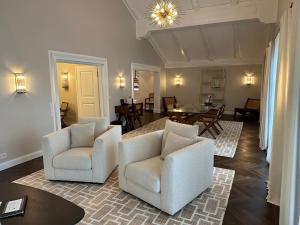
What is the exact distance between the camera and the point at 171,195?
2379 mm

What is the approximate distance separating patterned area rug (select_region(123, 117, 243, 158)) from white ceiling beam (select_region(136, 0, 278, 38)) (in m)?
3.21

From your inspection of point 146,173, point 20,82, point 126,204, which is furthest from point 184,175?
point 20,82

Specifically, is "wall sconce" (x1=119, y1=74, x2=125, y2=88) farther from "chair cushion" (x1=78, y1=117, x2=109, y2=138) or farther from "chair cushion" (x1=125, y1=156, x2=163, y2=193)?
"chair cushion" (x1=125, y1=156, x2=163, y2=193)

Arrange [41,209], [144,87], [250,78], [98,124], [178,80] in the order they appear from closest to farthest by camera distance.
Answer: [41,209], [98,124], [250,78], [178,80], [144,87]

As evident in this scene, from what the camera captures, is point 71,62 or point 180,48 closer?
point 71,62

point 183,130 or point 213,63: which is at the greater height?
point 213,63

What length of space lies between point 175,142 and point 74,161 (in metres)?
1.55

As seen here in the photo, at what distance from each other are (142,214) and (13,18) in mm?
4146

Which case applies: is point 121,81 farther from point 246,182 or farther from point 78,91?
point 246,182

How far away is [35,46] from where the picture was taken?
440 centimetres

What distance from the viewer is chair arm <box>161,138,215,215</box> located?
7.72 feet

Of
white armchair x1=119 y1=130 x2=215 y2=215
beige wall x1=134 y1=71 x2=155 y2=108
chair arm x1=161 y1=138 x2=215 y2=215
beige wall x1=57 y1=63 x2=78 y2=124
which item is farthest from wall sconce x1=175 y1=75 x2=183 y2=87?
chair arm x1=161 y1=138 x2=215 y2=215

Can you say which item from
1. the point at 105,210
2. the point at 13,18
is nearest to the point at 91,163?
the point at 105,210

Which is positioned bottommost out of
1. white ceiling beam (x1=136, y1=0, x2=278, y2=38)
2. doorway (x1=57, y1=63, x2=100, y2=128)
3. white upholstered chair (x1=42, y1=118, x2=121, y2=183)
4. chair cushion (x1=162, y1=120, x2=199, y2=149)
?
white upholstered chair (x1=42, y1=118, x2=121, y2=183)
